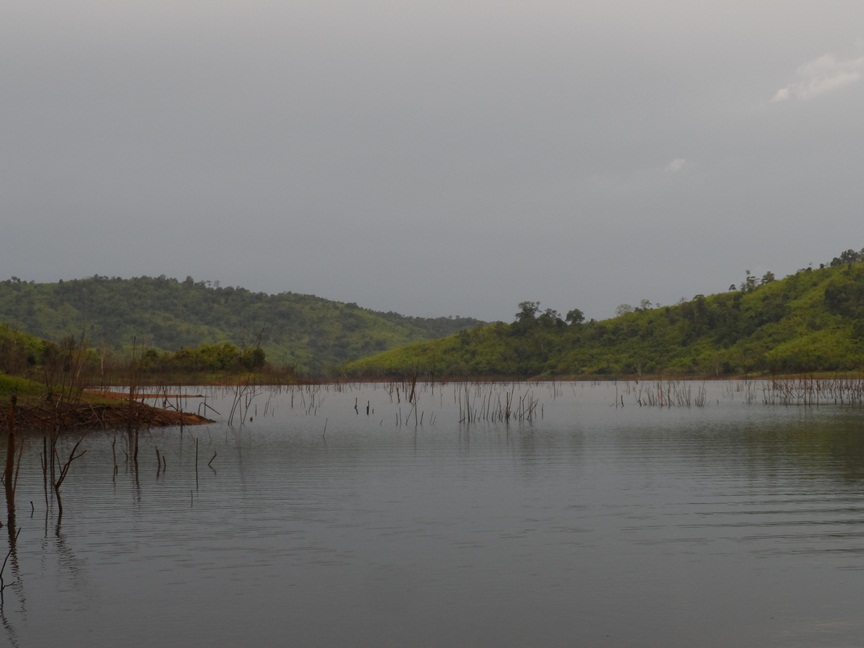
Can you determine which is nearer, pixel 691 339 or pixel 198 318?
pixel 691 339

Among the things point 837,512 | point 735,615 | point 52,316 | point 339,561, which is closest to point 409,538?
point 339,561

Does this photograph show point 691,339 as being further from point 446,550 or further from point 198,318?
point 446,550

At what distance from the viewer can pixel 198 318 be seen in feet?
456

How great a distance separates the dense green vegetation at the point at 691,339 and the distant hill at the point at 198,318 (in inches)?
799

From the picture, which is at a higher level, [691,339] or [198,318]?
[198,318]

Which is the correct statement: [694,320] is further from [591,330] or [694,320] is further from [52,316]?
[52,316]

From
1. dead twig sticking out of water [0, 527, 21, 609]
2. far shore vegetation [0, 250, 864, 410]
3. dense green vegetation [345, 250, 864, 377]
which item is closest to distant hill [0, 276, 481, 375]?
far shore vegetation [0, 250, 864, 410]

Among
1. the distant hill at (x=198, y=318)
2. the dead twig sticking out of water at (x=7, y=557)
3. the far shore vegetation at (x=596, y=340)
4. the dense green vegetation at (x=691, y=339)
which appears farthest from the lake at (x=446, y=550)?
the distant hill at (x=198, y=318)

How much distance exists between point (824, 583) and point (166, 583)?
24.3ft

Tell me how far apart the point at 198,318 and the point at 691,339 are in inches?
2983

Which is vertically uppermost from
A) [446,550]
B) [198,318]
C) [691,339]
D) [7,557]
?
[198,318]

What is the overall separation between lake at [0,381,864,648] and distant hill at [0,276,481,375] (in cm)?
9236

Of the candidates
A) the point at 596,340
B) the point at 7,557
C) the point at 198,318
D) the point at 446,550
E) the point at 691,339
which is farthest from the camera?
the point at 198,318

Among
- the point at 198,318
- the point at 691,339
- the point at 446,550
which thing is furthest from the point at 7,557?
the point at 198,318
